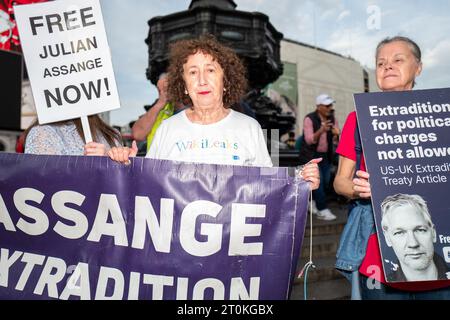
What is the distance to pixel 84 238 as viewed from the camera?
1516 millimetres

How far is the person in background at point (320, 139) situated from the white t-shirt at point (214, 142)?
10.1ft

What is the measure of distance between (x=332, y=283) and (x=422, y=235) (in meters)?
2.41

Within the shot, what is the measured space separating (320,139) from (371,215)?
3414 mm

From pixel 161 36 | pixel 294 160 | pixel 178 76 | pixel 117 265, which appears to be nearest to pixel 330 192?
pixel 294 160

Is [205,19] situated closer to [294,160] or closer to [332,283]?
[294,160]

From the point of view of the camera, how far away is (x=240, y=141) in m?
1.69

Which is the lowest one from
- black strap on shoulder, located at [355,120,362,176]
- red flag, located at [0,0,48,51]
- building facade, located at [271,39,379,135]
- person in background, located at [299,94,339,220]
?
black strap on shoulder, located at [355,120,362,176]

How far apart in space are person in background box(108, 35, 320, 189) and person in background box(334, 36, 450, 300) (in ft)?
0.63

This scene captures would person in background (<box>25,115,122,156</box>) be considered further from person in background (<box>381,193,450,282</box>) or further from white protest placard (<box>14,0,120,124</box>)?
person in background (<box>381,193,450,282</box>)

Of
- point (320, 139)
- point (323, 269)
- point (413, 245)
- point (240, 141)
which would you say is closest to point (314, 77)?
point (320, 139)

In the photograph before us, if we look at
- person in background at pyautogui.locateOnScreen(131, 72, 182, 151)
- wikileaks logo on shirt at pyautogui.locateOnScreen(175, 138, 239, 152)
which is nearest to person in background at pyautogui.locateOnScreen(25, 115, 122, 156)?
wikileaks logo on shirt at pyautogui.locateOnScreen(175, 138, 239, 152)

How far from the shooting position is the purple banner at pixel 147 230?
1467mm

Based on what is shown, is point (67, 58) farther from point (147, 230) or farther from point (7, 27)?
point (7, 27)

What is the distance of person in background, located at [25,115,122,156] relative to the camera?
164cm
